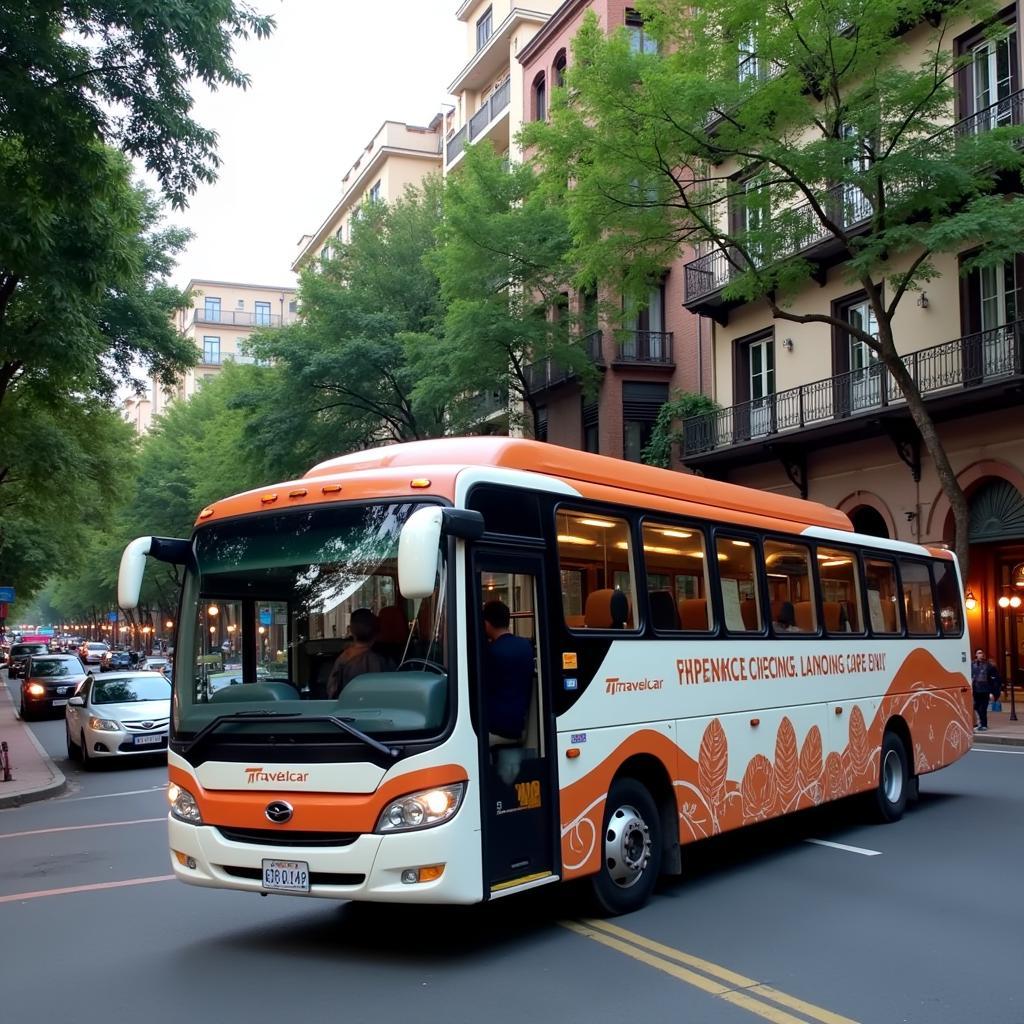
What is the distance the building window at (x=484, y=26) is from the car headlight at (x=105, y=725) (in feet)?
123

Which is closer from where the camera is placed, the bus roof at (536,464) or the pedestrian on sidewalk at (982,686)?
the bus roof at (536,464)

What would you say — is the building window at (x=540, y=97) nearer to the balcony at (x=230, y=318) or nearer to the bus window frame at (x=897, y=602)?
the bus window frame at (x=897, y=602)

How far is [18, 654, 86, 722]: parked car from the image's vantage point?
34875 mm

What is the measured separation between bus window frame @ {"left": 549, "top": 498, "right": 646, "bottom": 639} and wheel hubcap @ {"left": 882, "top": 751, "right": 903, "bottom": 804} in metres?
5.08

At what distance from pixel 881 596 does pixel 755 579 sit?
3084 mm

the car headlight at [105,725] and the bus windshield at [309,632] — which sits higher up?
the bus windshield at [309,632]

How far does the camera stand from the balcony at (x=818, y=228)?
75.5 feet

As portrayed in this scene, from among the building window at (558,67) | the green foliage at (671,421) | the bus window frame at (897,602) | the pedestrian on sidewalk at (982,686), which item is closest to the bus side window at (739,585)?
the bus window frame at (897,602)

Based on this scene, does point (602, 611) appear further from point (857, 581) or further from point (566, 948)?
point (857, 581)

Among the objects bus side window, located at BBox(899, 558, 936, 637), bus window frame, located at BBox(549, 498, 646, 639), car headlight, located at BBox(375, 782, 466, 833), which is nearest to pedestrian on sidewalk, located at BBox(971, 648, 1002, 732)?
bus side window, located at BBox(899, 558, 936, 637)

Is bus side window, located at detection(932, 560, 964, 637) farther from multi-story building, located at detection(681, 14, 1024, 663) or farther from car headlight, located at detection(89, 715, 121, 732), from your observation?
car headlight, located at detection(89, 715, 121, 732)

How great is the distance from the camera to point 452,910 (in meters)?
8.59

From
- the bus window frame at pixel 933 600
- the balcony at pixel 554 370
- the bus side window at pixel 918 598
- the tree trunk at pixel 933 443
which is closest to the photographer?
the bus window frame at pixel 933 600

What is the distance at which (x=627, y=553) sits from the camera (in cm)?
878
